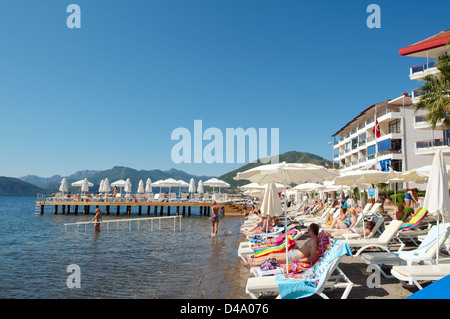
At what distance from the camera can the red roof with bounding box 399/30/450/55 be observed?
29.6 meters

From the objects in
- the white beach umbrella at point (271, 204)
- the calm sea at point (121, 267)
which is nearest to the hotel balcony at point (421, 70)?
the calm sea at point (121, 267)

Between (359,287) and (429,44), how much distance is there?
106 ft

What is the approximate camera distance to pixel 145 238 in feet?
55.5

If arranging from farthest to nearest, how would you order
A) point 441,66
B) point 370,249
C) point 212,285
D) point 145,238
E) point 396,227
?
point 441,66, point 145,238, point 370,249, point 396,227, point 212,285

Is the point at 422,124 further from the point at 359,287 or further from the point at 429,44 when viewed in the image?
the point at 359,287

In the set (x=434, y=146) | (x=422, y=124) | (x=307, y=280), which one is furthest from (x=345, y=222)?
(x=422, y=124)

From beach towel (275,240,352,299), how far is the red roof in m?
32.2

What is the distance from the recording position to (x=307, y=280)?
16.3 feet

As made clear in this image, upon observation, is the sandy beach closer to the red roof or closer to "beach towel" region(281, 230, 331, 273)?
"beach towel" region(281, 230, 331, 273)

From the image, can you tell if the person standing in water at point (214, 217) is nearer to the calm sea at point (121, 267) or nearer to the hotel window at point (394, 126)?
the calm sea at point (121, 267)

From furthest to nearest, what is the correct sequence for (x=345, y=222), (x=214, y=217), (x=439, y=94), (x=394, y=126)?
(x=394, y=126)
(x=439, y=94)
(x=214, y=217)
(x=345, y=222)

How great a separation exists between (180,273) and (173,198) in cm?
3125
